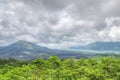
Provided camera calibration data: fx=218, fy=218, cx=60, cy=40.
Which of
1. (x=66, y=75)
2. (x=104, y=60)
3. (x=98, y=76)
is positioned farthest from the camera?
(x=104, y=60)

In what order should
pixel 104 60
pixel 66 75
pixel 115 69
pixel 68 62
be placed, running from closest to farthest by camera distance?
pixel 66 75
pixel 115 69
pixel 104 60
pixel 68 62

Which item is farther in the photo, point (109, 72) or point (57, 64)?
point (57, 64)

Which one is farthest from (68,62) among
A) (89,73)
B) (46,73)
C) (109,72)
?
(89,73)

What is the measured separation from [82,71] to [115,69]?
14195 mm

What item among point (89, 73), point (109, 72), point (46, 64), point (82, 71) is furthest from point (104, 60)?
point (46, 64)

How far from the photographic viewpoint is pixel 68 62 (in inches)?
4897

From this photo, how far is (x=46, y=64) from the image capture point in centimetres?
11725

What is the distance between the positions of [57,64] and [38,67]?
34.6 ft

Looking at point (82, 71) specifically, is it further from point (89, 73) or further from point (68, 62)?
point (68, 62)

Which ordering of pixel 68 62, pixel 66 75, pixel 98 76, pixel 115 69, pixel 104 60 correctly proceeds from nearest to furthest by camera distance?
pixel 98 76
pixel 66 75
pixel 115 69
pixel 104 60
pixel 68 62

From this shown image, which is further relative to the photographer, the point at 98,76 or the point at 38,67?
the point at 38,67

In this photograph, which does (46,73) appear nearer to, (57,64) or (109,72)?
(57,64)

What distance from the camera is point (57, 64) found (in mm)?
120312

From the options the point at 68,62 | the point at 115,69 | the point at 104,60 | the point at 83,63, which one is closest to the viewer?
the point at 115,69
